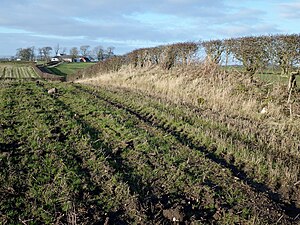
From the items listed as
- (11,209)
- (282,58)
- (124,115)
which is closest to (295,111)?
(282,58)

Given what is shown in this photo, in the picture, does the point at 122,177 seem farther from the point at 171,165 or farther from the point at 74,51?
the point at 74,51

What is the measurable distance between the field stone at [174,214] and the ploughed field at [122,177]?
0.01 meters

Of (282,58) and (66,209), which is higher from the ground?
(282,58)

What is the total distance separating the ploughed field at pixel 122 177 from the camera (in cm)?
370

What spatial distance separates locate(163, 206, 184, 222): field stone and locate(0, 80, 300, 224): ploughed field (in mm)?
12

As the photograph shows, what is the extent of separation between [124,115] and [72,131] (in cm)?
201

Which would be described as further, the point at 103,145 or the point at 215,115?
the point at 215,115

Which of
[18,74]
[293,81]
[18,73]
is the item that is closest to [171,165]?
[293,81]

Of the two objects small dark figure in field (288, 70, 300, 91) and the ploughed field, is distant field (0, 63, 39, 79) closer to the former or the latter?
the ploughed field

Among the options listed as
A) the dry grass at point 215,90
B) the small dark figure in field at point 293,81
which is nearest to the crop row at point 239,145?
the dry grass at point 215,90

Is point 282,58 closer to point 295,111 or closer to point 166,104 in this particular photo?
point 295,111

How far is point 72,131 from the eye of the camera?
6.29 metres

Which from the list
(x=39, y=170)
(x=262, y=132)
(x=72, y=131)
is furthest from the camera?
(x=262, y=132)

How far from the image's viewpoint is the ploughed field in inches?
145
